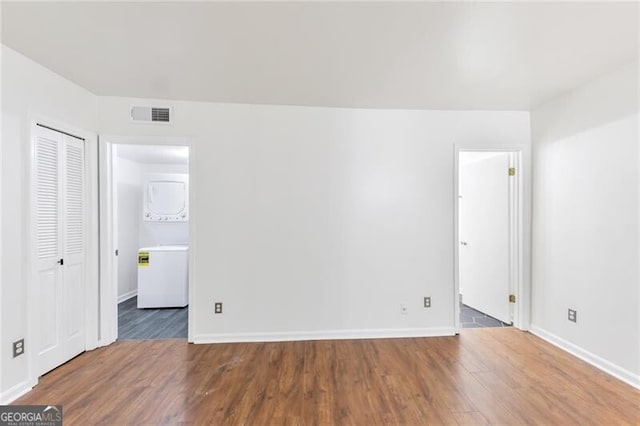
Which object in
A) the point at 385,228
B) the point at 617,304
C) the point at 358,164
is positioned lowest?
the point at 617,304

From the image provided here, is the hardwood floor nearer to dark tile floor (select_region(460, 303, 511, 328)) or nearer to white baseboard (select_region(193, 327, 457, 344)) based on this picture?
white baseboard (select_region(193, 327, 457, 344))

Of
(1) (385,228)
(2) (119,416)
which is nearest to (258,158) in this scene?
(1) (385,228)

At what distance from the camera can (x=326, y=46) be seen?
75.0 inches

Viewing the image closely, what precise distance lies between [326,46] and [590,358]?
3394 mm

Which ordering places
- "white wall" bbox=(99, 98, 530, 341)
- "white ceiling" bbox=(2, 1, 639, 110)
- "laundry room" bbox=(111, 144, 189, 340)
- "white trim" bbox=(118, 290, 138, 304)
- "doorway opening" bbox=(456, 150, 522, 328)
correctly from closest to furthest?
A: 1. "white ceiling" bbox=(2, 1, 639, 110)
2. "white wall" bbox=(99, 98, 530, 341)
3. "doorway opening" bbox=(456, 150, 522, 328)
4. "laundry room" bbox=(111, 144, 189, 340)
5. "white trim" bbox=(118, 290, 138, 304)

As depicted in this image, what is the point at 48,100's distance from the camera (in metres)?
2.28

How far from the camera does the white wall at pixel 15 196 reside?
194 cm

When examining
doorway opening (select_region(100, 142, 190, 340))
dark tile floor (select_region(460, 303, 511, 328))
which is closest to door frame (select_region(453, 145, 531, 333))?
dark tile floor (select_region(460, 303, 511, 328))

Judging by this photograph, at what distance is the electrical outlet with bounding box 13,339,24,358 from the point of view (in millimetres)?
1985

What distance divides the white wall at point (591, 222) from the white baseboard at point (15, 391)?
14.9ft

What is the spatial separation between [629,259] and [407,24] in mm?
2487

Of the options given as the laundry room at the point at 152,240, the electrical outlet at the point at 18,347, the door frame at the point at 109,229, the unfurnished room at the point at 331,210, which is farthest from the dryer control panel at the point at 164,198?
the electrical outlet at the point at 18,347

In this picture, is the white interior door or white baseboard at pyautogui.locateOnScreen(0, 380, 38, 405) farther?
the white interior door

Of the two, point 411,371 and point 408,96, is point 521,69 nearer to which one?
point 408,96
